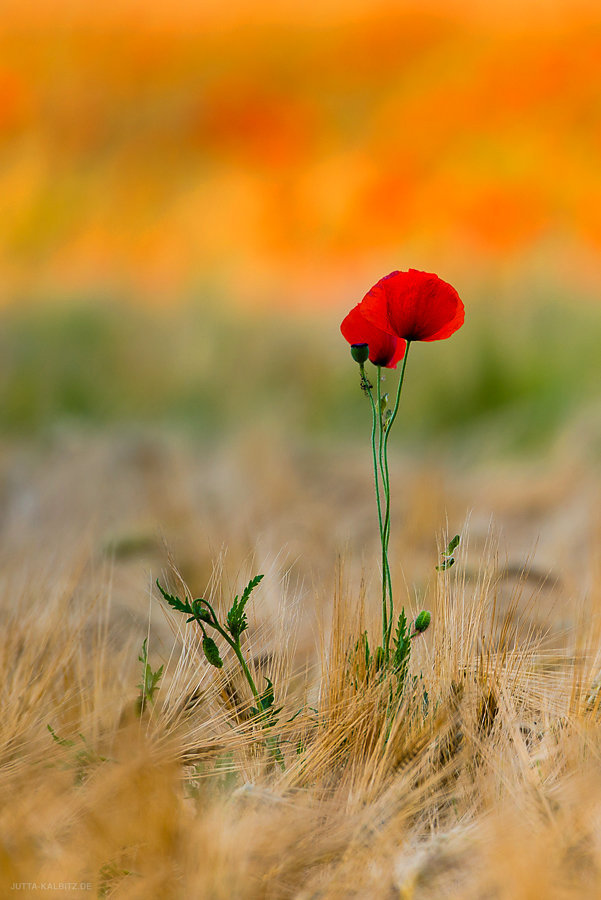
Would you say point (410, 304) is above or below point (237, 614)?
above

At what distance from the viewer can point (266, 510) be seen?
88.9 inches

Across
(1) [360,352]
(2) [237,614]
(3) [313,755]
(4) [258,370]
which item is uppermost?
(4) [258,370]

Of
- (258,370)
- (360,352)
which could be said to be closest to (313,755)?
(360,352)

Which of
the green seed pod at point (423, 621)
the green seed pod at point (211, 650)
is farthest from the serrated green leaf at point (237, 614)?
the green seed pod at point (423, 621)

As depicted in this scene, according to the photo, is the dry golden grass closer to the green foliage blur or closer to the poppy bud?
the poppy bud

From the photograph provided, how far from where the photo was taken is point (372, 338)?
0.68 m

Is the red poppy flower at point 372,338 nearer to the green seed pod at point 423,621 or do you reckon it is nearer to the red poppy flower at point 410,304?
the red poppy flower at point 410,304

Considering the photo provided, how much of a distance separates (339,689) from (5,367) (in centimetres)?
289

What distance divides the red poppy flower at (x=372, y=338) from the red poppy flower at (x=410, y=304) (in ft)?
0.11

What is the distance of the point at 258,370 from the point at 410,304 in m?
2.68

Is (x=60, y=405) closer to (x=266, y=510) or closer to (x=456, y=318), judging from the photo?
(x=266, y=510)

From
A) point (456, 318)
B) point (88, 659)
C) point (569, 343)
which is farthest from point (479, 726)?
point (569, 343)

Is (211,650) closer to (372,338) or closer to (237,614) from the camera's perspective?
(237,614)

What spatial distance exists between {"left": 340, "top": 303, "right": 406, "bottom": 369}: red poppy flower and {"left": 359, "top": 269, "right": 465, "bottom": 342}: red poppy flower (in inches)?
1.3
